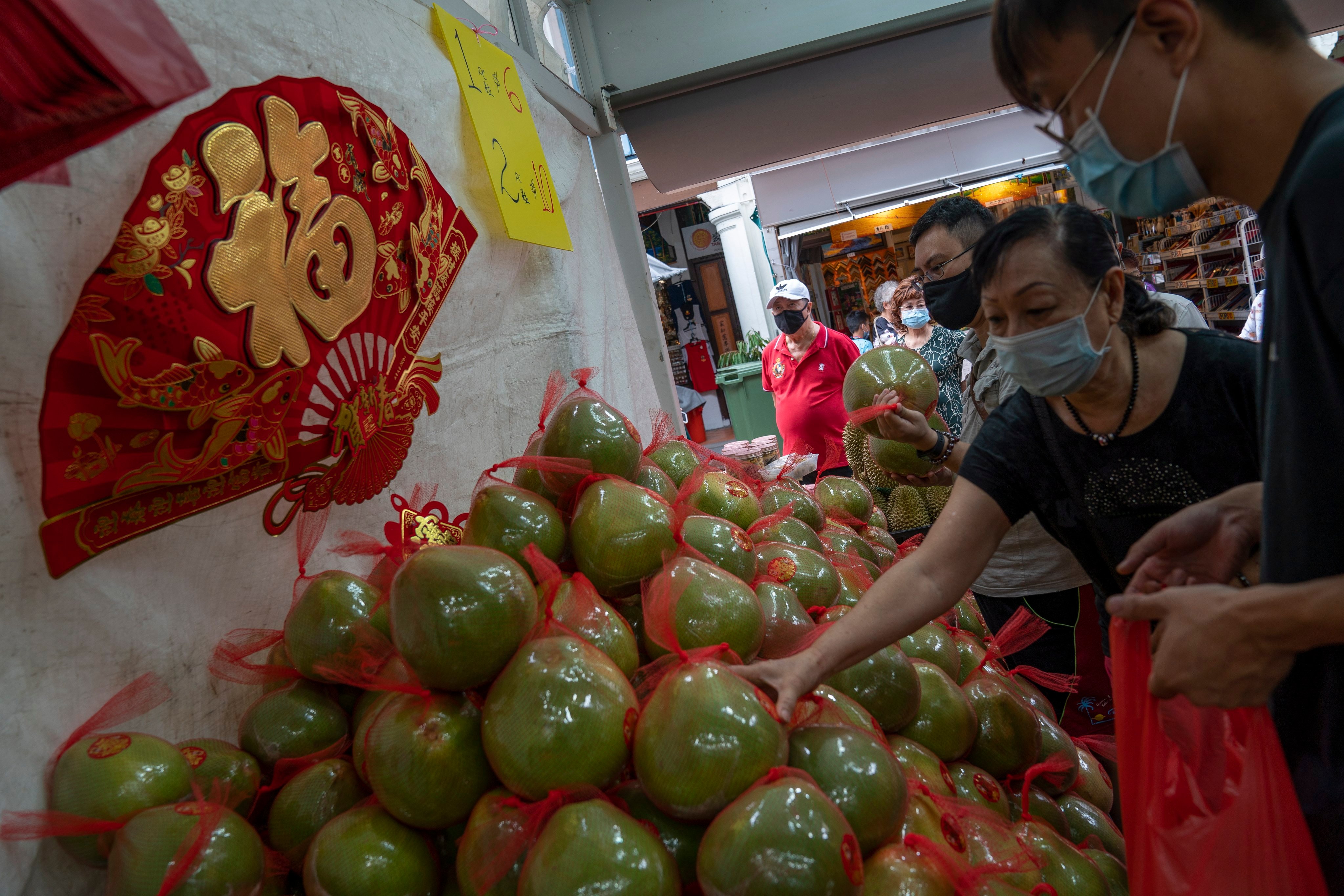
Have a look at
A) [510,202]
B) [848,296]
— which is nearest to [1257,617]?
[510,202]

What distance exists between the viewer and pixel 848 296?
1608 cm

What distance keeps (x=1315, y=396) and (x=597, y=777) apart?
96 cm

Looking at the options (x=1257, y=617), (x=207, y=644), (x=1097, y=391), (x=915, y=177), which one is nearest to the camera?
(x=1257, y=617)

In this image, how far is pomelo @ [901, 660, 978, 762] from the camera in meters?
1.49

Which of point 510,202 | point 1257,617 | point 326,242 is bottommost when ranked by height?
point 1257,617

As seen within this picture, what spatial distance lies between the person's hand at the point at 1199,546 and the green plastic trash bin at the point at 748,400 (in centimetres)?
789

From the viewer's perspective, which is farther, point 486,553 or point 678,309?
point 678,309

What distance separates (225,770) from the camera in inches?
47.1

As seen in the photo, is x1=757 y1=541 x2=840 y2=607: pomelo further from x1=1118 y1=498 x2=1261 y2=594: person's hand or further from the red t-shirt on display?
the red t-shirt on display

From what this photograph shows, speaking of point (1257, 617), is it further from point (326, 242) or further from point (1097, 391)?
point (326, 242)

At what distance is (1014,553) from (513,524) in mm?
1673

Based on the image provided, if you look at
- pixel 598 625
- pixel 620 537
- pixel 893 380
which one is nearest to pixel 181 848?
pixel 598 625

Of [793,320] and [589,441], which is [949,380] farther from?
[589,441]

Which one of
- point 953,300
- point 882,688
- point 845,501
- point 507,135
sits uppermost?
point 507,135
